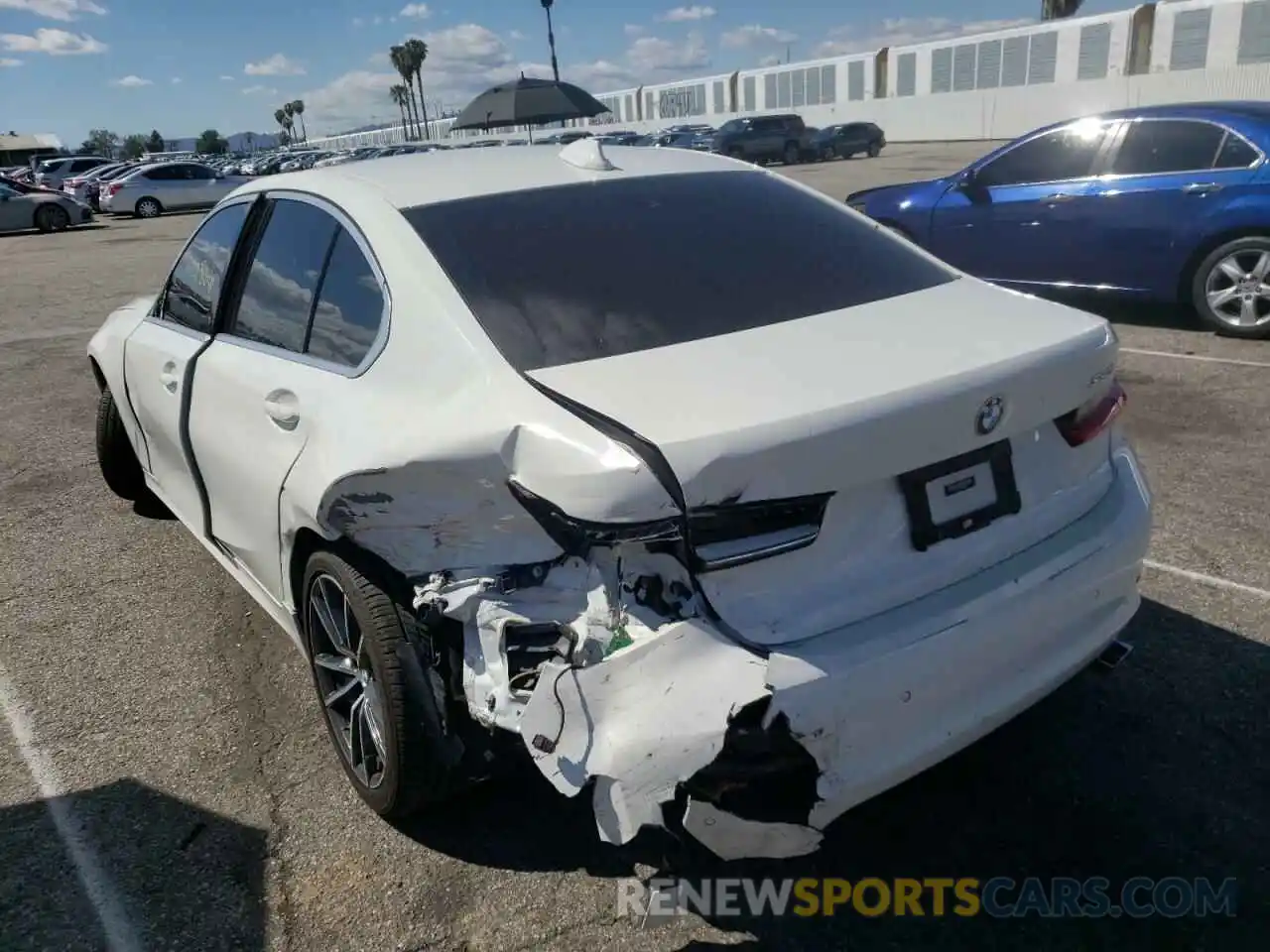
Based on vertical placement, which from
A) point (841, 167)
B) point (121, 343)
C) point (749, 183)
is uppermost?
point (749, 183)

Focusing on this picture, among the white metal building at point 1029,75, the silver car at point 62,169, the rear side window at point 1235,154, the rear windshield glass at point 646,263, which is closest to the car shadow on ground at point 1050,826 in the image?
the rear windshield glass at point 646,263

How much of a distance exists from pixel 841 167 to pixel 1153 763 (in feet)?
111

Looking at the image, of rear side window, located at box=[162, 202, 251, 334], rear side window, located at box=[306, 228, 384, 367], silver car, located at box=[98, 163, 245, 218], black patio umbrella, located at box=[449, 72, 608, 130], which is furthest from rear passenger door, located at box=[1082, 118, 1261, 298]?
silver car, located at box=[98, 163, 245, 218]

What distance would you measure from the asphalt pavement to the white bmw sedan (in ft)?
0.90

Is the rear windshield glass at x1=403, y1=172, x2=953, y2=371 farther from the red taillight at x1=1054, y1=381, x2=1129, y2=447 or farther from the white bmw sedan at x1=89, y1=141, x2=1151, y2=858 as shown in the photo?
the red taillight at x1=1054, y1=381, x2=1129, y2=447

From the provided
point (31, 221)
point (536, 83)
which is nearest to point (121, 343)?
point (536, 83)

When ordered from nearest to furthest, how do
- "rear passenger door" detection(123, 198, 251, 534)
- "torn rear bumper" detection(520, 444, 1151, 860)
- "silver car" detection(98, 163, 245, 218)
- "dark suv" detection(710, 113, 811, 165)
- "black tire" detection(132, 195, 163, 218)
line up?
"torn rear bumper" detection(520, 444, 1151, 860) < "rear passenger door" detection(123, 198, 251, 534) < "silver car" detection(98, 163, 245, 218) < "black tire" detection(132, 195, 163, 218) < "dark suv" detection(710, 113, 811, 165)

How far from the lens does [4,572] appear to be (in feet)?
15.0

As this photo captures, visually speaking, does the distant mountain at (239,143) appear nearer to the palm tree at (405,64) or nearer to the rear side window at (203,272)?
the palm tree at (405,64)

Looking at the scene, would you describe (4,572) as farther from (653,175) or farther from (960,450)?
(960,450)

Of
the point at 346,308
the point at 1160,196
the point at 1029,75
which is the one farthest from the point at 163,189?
the point at 1029,75

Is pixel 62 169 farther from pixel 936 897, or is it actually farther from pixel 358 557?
pixel 936 897

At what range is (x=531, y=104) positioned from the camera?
20.6m

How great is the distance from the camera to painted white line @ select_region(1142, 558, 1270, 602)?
3717 mm
